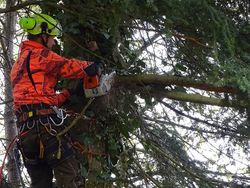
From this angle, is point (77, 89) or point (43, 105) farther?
point (77, 89)

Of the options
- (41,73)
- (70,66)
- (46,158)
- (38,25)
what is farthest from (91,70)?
(46,158)

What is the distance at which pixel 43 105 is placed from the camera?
12.2 feet

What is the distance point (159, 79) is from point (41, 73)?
3.28 ft

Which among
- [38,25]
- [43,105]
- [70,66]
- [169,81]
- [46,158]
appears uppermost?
[38,25]

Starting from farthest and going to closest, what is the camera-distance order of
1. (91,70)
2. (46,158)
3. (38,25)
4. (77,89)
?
1. (77,89)
2. (38,25)
3. (46,158)
4. (91,70)

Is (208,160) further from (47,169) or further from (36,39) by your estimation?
(36,39)

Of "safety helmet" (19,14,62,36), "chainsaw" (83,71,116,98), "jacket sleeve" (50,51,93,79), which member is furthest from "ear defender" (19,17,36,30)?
"chainsaw" (83,71,116,98)

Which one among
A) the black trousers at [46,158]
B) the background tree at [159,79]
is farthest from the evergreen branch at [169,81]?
the black trousers at [46,158]

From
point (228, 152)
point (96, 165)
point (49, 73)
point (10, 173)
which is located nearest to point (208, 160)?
point (228, 152)

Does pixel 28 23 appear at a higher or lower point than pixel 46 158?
higher

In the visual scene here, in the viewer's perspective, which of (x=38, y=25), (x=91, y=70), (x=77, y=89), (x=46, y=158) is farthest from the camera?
(x=77, y=89)

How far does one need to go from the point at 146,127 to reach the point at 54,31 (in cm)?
169

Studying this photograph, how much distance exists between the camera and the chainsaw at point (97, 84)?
12.7ft

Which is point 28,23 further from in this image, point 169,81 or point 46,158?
point 169,81
